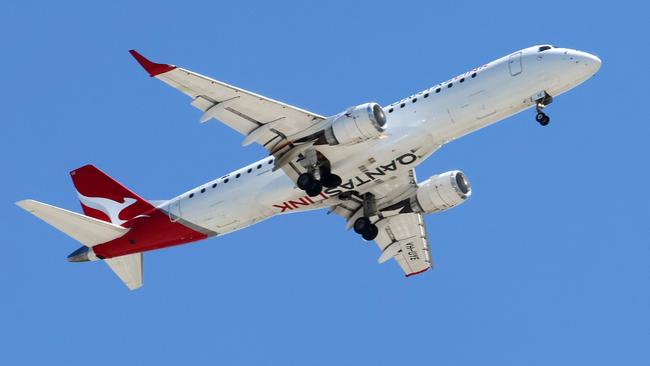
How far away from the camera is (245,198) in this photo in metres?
52.2

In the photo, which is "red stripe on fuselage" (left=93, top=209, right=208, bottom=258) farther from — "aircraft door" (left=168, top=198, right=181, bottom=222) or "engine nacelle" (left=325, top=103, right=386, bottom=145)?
"engine nacelle" (left=325, top=103, right=386, bottom=145)

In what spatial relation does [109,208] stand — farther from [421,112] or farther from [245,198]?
[421,112]

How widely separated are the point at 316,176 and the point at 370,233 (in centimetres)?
586

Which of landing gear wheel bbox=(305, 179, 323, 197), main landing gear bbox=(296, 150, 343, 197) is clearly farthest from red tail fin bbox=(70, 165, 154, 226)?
landing gear wheel bbox=(305, 179, 323, 197)

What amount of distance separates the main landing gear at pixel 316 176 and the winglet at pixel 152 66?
24.9 ft

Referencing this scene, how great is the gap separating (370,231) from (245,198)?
6443 millimetres

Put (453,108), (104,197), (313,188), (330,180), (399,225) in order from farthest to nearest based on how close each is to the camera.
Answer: (399,225), (104,197), (330,180), (313,188), (453,108)

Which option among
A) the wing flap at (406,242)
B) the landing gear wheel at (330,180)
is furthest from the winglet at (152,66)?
the wing flap at (406,242)

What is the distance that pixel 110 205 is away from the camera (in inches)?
2206

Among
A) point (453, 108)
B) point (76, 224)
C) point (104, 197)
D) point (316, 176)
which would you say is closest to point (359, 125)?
point (316, 176)

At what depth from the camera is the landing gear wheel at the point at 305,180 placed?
164 ft

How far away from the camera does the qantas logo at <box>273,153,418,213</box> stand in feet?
165

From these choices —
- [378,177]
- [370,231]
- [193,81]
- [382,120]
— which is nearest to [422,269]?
[370,231]

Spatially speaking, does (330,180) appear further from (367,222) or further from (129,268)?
(129,268)
